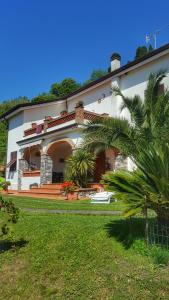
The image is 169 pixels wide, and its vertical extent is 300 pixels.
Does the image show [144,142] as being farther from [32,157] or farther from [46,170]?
[32,157]

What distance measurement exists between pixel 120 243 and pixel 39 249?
6.00 feet

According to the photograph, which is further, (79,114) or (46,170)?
(46,170)

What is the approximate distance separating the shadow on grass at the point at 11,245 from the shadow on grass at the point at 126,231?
2.07 meters

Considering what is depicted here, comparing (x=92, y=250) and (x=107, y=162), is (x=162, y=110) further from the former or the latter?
(x=107, y=162)

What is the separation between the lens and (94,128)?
513 inches

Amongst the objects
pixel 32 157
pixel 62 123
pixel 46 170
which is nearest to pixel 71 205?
pixel 62 123

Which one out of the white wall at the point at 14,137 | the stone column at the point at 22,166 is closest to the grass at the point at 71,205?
the stone column at the point at 22,166

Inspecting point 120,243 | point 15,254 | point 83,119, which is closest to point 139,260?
point 120,243

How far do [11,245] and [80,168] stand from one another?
1126 centimetres

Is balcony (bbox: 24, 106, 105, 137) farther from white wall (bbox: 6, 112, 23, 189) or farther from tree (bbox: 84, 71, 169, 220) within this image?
tree (bbox: 84, 71, 169, 220)

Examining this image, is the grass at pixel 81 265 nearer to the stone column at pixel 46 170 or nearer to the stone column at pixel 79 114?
the stone column at pixel 79 114

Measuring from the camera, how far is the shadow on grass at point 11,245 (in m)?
7.91

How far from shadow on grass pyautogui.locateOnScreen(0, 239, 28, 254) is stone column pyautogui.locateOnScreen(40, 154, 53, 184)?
15951mm

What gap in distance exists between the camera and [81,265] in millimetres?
6582
